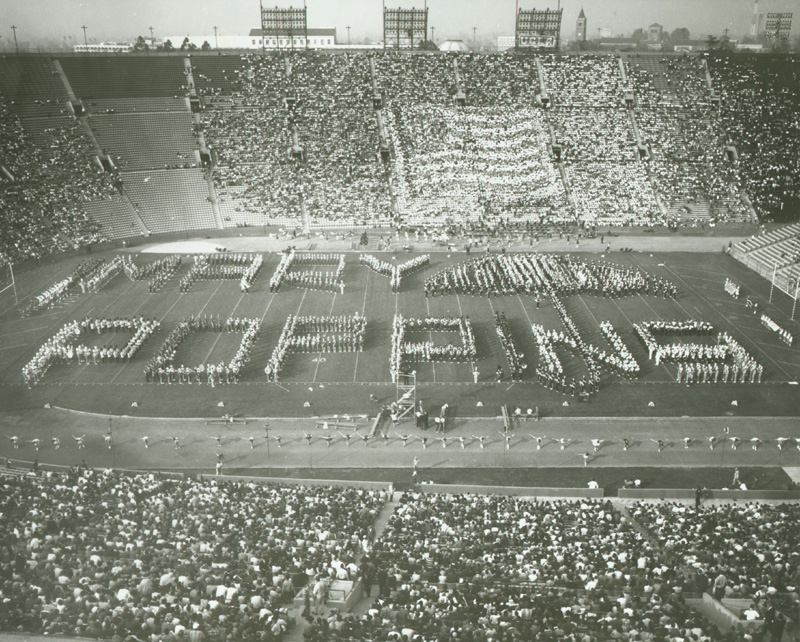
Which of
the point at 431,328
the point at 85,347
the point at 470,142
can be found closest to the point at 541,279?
the point at 431,328

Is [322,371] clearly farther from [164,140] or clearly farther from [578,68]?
[578,68]

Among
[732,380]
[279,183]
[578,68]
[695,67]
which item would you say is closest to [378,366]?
[732,380]

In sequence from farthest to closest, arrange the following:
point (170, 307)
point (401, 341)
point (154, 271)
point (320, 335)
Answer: point (154, 271) < point (170, 307) < point (320, 335) < point (401, 341)

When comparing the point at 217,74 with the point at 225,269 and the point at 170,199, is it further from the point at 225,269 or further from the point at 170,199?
the point at 225,269

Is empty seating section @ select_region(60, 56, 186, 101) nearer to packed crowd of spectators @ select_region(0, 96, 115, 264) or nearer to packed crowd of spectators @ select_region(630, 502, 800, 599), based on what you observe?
packed crowd of spectators @ select_region(0, 96, 115, 264)

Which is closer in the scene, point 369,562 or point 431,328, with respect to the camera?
point 369,562

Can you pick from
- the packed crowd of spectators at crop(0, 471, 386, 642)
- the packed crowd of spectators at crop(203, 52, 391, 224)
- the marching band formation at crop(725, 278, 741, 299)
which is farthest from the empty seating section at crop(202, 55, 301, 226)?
the packed crowd of spectators at crop(0, 471, 386, 642)

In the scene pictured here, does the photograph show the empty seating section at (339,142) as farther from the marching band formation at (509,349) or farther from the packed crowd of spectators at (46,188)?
the marching band formation at (509,349)
